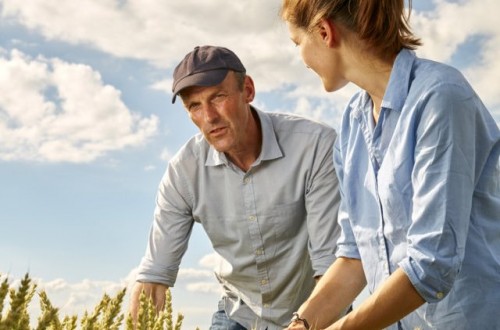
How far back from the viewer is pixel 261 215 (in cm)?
548

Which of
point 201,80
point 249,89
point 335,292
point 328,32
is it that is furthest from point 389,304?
point 249,89

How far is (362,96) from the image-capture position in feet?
11.7

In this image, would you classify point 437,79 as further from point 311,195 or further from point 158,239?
point 158,239

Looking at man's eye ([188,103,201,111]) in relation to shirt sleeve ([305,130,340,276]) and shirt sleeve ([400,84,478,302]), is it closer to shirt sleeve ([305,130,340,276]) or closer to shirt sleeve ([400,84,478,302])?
shirt sleeve ([305,130,340,276])

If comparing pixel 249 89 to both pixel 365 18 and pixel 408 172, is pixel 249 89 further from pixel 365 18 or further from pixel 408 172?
pixel 408 172

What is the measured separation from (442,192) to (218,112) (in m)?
2.61

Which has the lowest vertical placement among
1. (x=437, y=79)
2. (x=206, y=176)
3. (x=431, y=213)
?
(x=431, y=213)

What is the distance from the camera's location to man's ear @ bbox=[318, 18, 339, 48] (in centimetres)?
311

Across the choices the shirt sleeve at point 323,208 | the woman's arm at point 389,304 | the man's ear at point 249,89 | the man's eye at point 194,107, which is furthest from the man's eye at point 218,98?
the woman's arm at point 389,304

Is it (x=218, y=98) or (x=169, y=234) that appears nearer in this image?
(x=218, y=98)

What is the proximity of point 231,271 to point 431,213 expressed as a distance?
9.84ft

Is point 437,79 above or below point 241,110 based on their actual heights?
below

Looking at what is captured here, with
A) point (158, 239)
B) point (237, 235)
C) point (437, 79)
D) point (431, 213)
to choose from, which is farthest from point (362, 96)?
point (158, 239)

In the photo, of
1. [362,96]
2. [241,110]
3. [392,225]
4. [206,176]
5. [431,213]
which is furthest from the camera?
[206,176]
